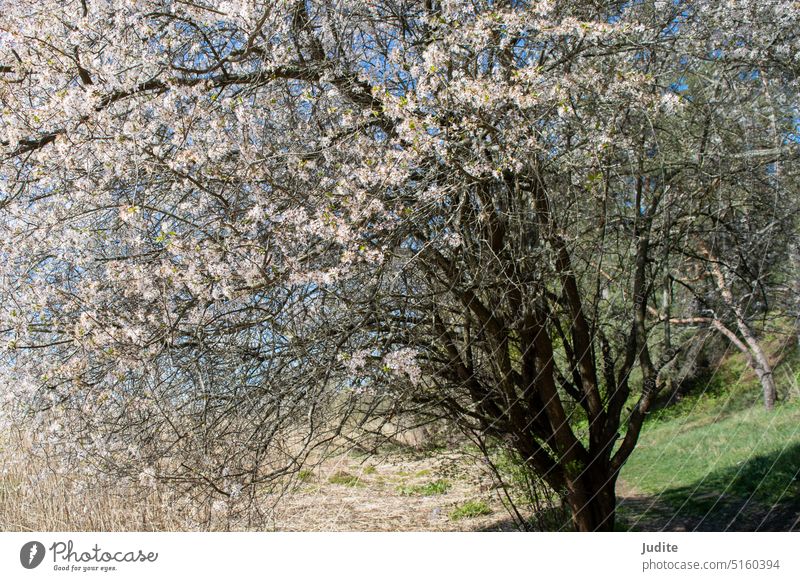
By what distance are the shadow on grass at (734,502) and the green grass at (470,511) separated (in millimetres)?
883

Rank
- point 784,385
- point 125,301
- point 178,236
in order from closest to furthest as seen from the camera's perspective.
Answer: point 178,236 → point 125,301 → point 784,385

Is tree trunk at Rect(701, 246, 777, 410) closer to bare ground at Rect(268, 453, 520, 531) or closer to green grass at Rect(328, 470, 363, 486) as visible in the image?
bare ground at Rect(268, 453, 520, 531)

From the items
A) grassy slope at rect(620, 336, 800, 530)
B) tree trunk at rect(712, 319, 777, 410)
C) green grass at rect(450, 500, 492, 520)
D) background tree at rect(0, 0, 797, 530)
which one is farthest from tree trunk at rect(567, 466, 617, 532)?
green grass at rect(450, 500, 492, 520)

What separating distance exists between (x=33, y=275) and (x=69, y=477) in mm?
943

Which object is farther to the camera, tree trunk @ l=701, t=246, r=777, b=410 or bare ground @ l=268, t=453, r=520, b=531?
bare ground @ l=268, t=453, r=520, b=531

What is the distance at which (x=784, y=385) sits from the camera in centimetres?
448

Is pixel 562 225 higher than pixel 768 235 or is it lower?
higher

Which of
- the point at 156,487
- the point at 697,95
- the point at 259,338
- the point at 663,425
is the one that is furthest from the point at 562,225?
the point at 663,425

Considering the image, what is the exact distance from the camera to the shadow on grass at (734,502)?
12.4 feet

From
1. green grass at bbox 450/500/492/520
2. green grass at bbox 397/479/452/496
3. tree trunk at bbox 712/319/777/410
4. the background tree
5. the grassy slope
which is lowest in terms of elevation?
green grass at bbox 397/479/452/496

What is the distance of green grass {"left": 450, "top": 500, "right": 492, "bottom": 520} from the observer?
16.3 ft

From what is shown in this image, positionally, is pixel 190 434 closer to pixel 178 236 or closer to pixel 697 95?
pixel 178 236
